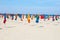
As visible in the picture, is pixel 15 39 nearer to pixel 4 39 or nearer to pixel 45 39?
pixel 4 39

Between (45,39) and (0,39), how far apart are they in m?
1.60

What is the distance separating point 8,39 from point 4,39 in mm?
149

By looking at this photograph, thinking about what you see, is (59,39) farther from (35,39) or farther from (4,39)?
(4,39)

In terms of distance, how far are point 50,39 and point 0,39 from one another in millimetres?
1789

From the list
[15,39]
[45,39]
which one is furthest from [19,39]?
[45,39]

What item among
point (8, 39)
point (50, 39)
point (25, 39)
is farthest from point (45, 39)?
point (8, 39)

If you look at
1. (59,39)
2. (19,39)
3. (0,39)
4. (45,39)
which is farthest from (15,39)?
(59,39)

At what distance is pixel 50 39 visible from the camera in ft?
19.4

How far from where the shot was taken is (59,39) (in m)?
5.92

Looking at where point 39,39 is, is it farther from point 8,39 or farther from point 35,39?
point 8,39

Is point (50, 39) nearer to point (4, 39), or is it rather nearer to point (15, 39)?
point (15, 39)

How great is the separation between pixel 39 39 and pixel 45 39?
0.70ft

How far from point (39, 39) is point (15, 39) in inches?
33.8

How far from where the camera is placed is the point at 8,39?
235 inches
